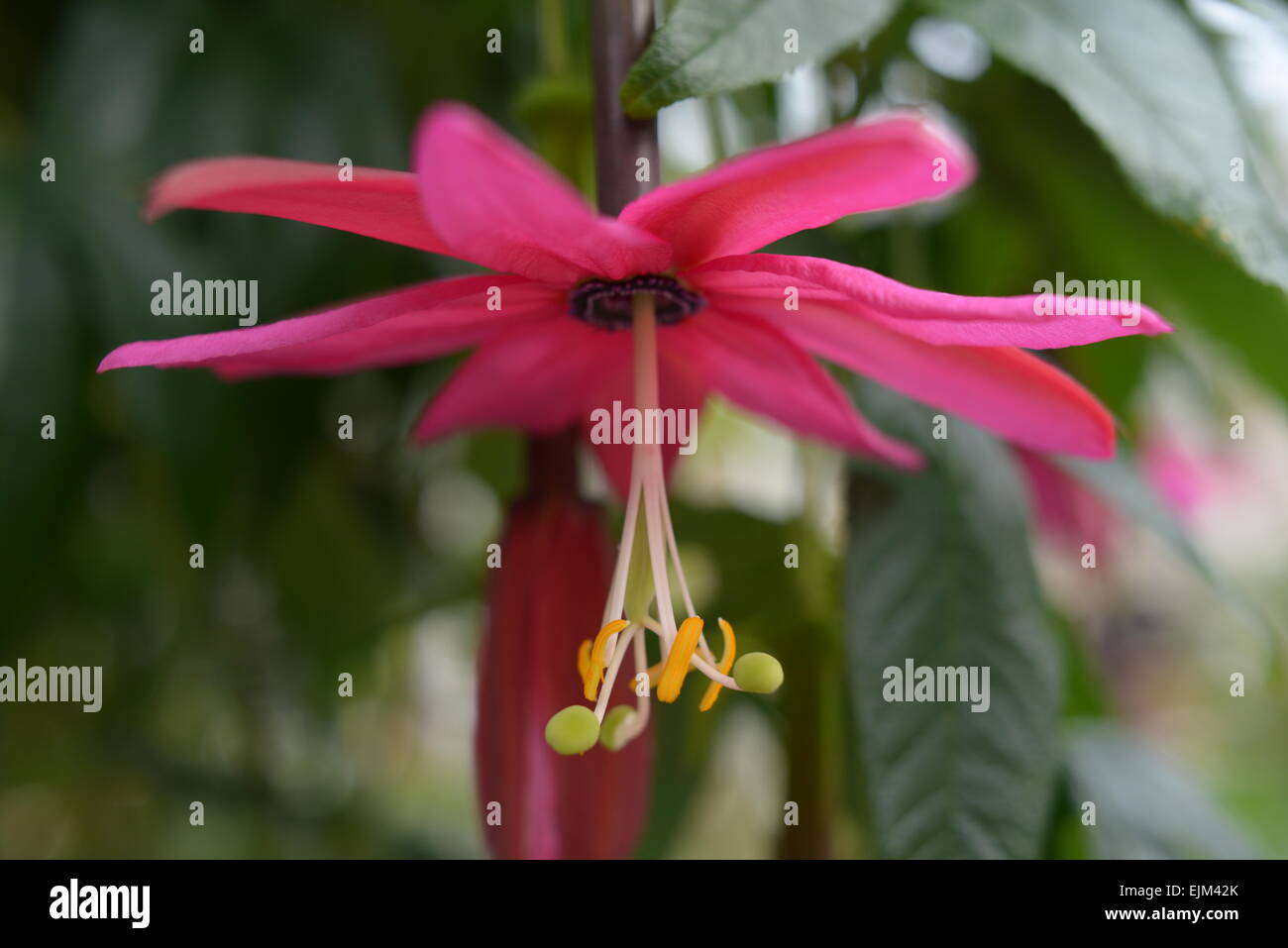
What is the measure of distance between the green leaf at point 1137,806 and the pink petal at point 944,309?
0.27 m

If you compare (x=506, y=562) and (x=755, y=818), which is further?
(x=755, y=818)

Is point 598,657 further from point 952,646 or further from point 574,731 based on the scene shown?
point 952,646

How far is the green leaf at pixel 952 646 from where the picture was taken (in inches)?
11.9

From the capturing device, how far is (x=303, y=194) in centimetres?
20

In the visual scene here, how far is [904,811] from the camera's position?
0.30 metres

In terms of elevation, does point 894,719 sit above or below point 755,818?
above

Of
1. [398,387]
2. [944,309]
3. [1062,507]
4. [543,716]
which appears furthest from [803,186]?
[1062,507]

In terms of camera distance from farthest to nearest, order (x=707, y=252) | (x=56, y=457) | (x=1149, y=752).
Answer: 1. (x=1149, y=752)
2. (x=56, y=457)
3. (x=707, y=252)

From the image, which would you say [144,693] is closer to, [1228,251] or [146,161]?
[146,161]

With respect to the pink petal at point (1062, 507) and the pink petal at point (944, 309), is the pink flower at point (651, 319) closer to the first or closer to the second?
the pink petal at point (944, 309)

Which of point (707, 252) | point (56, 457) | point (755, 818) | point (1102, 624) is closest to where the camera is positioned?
A: point (707, 252)

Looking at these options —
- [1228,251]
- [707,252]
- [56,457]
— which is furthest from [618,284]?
[56,457]
